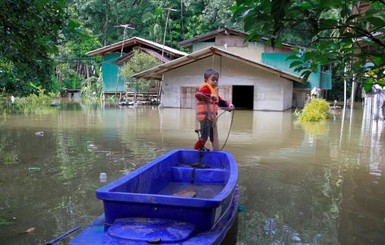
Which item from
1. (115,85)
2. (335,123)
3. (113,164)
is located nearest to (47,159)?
(113,164)

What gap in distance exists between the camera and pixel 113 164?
761 cm

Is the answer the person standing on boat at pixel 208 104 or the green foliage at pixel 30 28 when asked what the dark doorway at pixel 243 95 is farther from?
the green foliage at pixel 30 28

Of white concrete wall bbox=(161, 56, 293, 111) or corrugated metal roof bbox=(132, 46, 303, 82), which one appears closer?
corrugated metal roof bbox=(132, 46, 303, 82)

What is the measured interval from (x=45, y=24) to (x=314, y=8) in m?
2.26

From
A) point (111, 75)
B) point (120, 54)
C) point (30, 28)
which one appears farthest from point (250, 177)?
point (111, 75)

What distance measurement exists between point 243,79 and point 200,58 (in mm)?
2740

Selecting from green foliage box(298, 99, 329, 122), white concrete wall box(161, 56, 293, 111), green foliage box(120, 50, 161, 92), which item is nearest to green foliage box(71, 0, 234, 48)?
green foliage box(120, 50, 161, 92)

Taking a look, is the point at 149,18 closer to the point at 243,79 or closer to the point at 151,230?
the point at 243,79

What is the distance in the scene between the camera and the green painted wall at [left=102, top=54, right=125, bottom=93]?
30656 millimetres

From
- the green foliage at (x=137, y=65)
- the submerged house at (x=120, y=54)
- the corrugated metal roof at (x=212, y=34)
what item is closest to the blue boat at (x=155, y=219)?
the green foliage at (x=137, y=65)

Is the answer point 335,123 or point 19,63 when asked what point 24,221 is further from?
point 335,123

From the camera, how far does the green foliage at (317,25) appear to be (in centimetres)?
210

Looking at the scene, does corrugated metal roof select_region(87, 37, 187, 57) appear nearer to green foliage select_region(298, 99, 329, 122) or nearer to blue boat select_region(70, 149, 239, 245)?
green foliage select_region(298, 99, 329, 122)

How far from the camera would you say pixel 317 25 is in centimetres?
221
